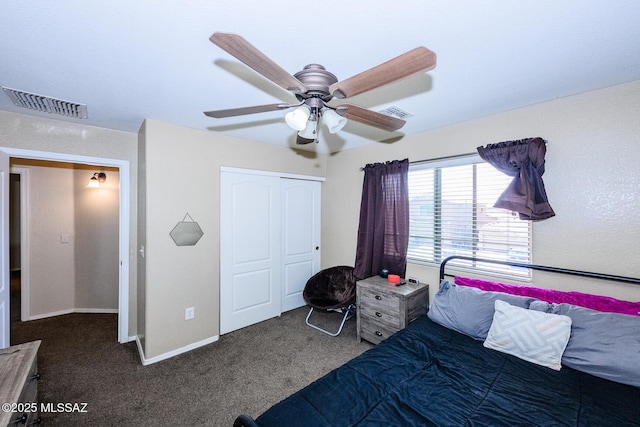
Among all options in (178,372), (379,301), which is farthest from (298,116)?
(178,372)

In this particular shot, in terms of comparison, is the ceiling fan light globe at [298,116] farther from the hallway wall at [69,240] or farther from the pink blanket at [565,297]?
the hallway wall at [69,240]

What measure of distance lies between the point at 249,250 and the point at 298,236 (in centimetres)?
82

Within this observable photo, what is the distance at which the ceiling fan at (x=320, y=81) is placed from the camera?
0.98m

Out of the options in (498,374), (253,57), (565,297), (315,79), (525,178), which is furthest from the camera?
(525,178)

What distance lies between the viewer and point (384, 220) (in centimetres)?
323

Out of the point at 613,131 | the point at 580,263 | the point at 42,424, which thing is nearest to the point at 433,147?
the point at 613,131

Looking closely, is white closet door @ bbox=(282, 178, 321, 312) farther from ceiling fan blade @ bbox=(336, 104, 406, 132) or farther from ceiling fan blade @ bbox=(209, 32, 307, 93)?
ceiling fan blade @ bbox=(209, 32, 307, 93)

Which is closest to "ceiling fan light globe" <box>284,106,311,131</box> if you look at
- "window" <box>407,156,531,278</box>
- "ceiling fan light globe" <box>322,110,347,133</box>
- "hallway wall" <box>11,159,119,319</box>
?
"ceiling fan light globe" <box>322,110,347,133</box>

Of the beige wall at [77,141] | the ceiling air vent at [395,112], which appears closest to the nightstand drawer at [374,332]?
the ceiling air vent at [395,112]

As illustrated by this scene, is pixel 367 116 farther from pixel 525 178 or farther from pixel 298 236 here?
pixel 298 236

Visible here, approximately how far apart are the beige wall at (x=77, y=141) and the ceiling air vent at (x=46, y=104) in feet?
0.89

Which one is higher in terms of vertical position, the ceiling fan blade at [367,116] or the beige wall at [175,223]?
the ceiling fan blade at [367,116]

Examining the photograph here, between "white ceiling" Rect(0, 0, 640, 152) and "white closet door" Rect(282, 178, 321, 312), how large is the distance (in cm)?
186

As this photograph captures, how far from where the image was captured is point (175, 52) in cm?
148
